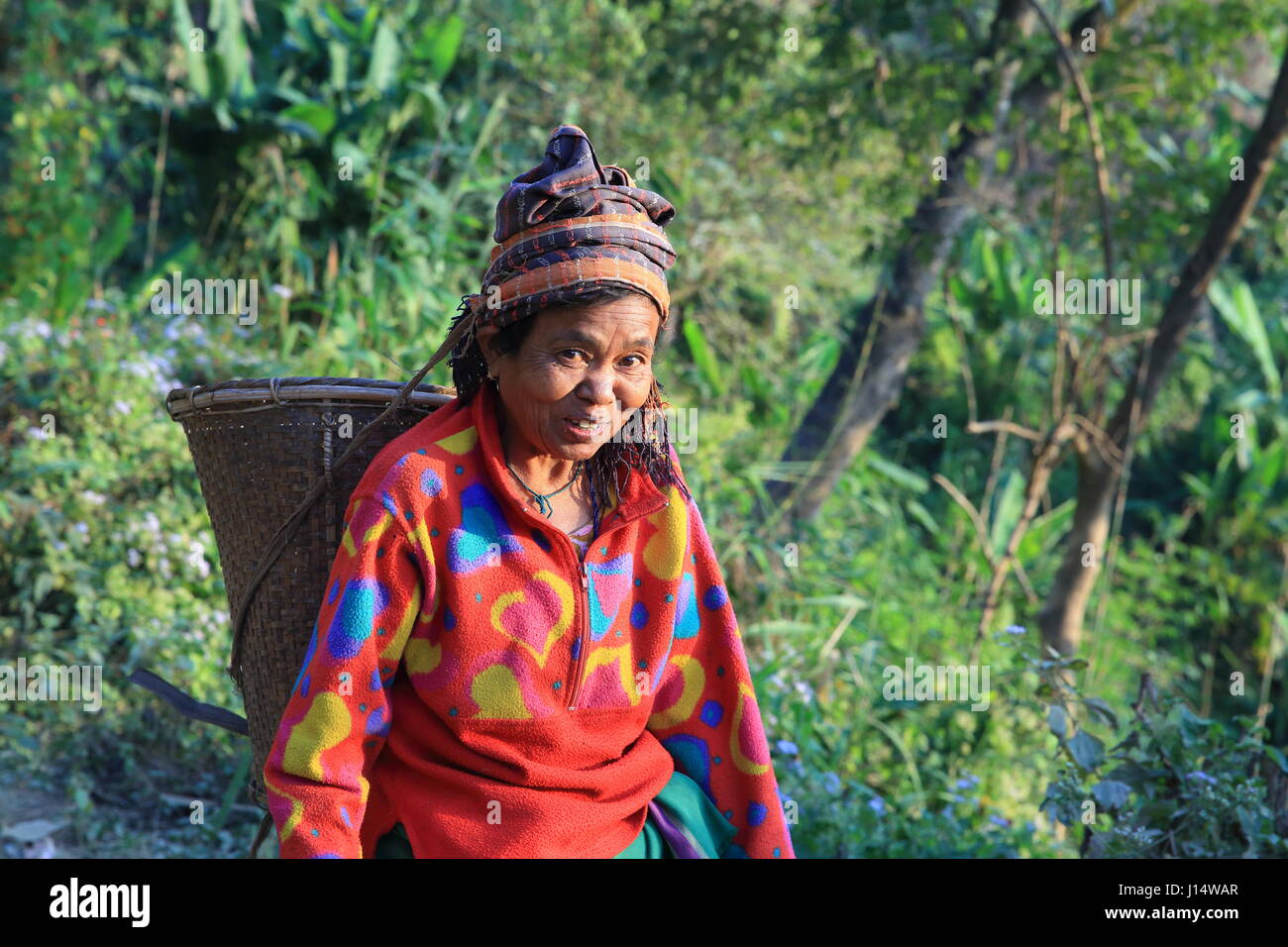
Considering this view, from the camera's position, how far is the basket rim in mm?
2006

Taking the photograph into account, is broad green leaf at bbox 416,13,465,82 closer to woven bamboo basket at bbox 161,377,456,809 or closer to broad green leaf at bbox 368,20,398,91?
broad green leaf at bbox 368,20,398,91

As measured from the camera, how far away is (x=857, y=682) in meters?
4.38

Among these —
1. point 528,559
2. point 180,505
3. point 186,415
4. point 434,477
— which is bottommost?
point 528,559

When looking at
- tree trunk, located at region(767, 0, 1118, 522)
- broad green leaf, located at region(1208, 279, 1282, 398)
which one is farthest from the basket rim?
broad green leaf, located at region(1208, 279, 1282, 398)

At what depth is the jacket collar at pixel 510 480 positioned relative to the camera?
6.17 feet

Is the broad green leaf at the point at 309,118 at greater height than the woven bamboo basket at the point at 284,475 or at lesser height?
greater

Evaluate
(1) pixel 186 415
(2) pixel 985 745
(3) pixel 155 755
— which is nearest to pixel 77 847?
(3) pixel 155 755

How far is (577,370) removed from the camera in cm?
184

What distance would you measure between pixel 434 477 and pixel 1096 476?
397cm

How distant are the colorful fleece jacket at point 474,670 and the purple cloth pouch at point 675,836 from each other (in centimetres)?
4

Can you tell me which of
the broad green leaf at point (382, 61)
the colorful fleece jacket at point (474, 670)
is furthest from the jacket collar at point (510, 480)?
the broad green leaf at point (382, 61)

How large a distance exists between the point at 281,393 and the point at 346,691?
53 cm

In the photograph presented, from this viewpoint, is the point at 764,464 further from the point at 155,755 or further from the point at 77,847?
the point at 77,847

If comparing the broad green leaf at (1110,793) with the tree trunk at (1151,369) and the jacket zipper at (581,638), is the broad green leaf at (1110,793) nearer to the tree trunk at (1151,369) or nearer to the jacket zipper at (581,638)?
the jacket zipper at (581,638)
